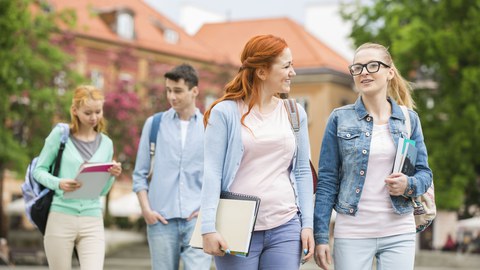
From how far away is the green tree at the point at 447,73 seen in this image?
31094 mm

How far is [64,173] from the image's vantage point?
25.8 feet

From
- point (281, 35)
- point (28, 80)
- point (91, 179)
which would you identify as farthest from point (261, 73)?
point (281, 35)

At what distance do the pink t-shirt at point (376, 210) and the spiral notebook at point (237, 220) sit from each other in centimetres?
72

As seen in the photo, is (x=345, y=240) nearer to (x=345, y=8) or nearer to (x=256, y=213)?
(x=256, y=213)

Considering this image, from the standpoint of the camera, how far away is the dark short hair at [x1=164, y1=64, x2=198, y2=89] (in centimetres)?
798

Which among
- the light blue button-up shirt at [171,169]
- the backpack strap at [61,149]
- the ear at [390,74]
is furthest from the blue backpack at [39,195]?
the ear at [390,74]

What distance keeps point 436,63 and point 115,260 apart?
13.0 m

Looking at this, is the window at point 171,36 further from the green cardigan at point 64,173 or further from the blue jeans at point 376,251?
the blue jeans at point 376,251

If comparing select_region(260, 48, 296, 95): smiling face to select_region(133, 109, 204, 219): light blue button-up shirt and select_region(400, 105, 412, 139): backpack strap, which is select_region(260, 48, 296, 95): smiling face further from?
select_region(133, 109, 204, 219): light blue button-up shirt

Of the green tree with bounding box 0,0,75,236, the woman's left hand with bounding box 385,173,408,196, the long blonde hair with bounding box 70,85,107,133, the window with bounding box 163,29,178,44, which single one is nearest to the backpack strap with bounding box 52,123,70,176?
the long blonde hair with bounding box 70,85,107,133

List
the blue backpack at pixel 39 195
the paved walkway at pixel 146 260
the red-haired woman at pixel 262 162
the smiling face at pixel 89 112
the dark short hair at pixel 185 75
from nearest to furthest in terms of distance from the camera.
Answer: the red-haired woman at pixel 262 162
the blue backpack at pixel 39 195
the smiling face at pixel 89 112
the dark short hair at pixel 185 75
the paved walkway at pixel 146 260

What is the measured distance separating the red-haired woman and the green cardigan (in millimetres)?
2283

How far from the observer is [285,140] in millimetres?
5664

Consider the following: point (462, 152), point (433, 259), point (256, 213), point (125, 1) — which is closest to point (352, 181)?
point (256, 213)
